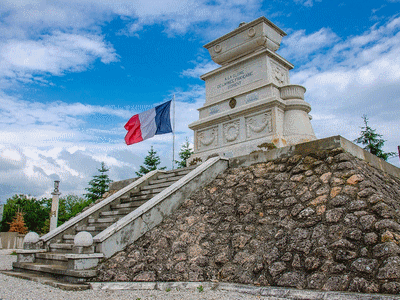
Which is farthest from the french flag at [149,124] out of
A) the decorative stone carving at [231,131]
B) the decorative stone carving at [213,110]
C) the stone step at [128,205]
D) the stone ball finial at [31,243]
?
the stone ball finial at [31,243]

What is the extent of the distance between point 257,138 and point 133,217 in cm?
679

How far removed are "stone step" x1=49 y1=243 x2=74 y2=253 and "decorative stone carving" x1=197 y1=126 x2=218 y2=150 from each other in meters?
7.59

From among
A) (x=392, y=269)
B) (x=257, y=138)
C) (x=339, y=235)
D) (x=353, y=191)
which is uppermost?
(x=257, y=138)

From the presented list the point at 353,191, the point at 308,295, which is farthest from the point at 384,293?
the point at 353,191

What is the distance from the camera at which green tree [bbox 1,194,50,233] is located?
3672 centimetres

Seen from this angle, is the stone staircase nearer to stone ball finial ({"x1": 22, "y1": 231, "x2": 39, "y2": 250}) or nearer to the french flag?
stone ball finial ({"x1": 22, "y1": 231, "x2": 39, "y2": 250})

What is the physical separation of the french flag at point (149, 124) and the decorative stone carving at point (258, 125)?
3.41 meters

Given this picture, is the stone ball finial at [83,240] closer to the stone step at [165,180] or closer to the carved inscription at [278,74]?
the stone step at [165,180]

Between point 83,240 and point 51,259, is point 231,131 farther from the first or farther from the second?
point 83,240

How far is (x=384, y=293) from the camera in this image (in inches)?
170

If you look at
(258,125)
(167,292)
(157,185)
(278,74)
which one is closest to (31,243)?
(157,185)

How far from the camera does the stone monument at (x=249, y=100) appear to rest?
1281 centimetres

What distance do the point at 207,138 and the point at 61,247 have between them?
7913mm

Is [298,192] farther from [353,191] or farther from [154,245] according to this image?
[154,245]
